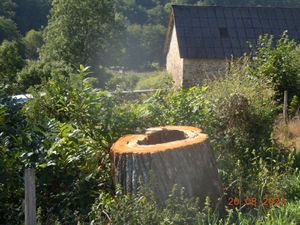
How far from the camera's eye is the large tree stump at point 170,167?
3867 millimetres

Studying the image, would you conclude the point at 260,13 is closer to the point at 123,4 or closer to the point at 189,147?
the point at 189,147

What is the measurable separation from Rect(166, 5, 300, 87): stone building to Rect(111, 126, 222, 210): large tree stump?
11.8 metres

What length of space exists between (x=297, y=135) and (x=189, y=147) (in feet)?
14.2

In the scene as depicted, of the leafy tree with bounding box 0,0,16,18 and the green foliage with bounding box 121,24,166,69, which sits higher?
the leafy tree with bounding box 0,0,16,18

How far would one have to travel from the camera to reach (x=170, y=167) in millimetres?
3877

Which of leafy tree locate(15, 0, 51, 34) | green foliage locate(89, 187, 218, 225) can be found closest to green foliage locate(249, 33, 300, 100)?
green foliage locate(89, 187, 218, 225)

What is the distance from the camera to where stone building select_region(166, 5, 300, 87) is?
16.7 m

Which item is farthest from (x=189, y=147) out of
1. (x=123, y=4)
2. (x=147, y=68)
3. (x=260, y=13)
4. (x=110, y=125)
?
(x=123, y=4)

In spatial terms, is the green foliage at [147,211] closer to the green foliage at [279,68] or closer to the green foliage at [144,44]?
the green foliage at [279,68]

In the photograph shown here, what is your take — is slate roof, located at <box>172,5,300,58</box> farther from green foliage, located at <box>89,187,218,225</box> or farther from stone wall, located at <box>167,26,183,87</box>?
green foliage, located at <box>89,187,218,225</box>
